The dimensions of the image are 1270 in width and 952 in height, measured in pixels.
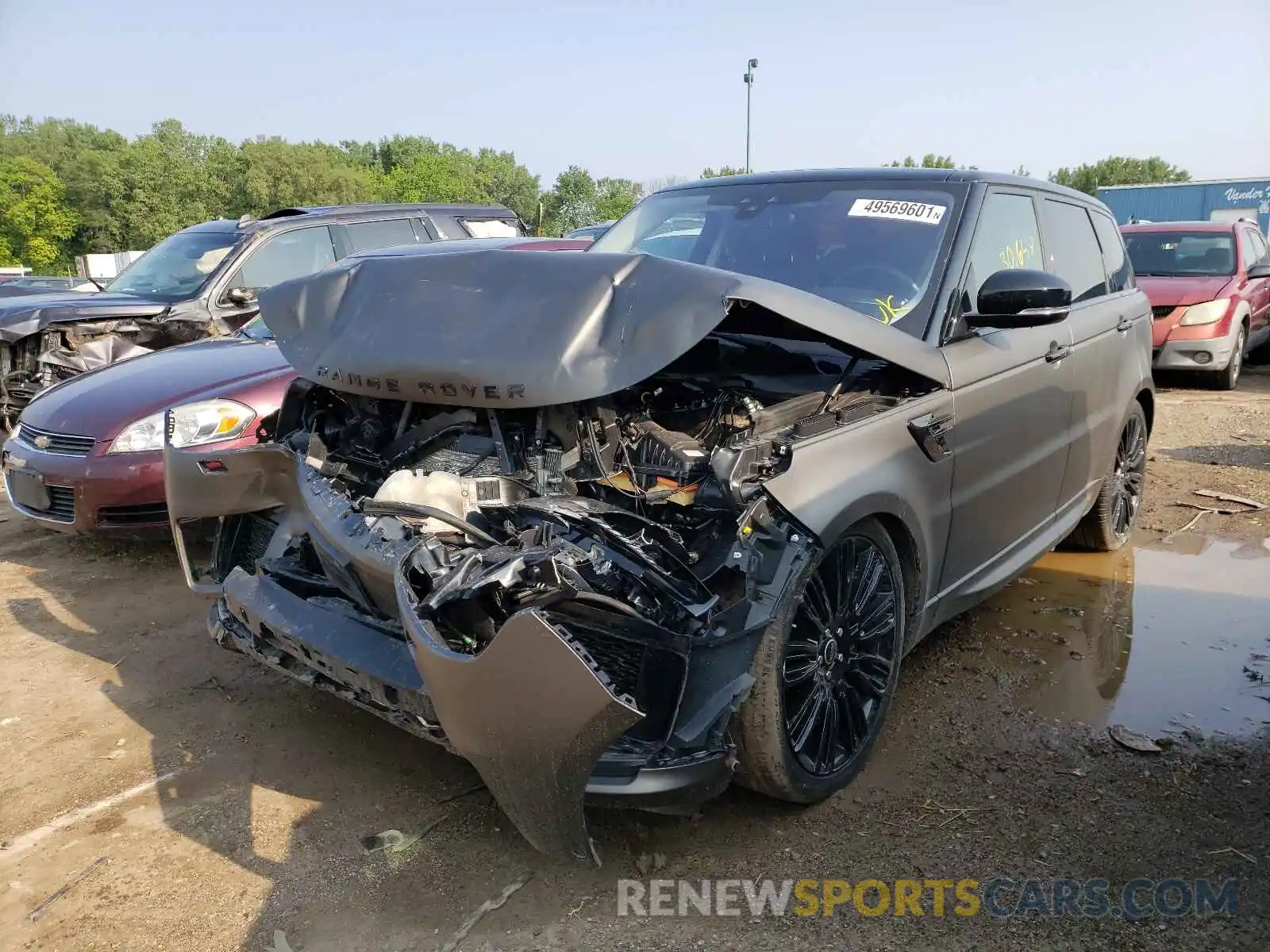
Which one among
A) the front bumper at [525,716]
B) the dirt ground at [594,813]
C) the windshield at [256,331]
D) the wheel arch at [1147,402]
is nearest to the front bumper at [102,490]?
the dirt ground at [594,813]

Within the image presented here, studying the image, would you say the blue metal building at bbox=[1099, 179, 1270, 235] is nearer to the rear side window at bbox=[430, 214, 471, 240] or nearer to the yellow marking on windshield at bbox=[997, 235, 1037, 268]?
the rear side window at bbox=[430, 214, 471, 240]

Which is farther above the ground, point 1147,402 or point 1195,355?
point 1147,402

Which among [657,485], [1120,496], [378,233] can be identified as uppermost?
[378,233]

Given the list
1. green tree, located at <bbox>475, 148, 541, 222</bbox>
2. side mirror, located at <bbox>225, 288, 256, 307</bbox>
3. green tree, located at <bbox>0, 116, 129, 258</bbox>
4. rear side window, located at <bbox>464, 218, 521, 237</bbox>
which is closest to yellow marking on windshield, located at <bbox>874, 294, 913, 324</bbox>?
side mirror, located at <bbox>225, 288, 256, 307</bbox>

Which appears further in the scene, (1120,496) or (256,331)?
(256,331)

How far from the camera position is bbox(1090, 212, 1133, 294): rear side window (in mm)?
4730

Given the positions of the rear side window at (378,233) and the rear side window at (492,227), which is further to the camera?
the rear side window at (492,227)

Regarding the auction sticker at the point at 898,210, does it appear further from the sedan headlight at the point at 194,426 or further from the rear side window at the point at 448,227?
the rear side window at the point at 448,227

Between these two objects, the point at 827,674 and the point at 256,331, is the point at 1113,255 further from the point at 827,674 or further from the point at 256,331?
the point at 256,331

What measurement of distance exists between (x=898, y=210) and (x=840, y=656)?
1.78 metres

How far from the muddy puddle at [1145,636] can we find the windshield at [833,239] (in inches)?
62.3

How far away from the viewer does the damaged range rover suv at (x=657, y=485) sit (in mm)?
2195

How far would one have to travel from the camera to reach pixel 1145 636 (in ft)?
13.5

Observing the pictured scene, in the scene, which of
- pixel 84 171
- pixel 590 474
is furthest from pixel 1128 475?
pixel 84 171
